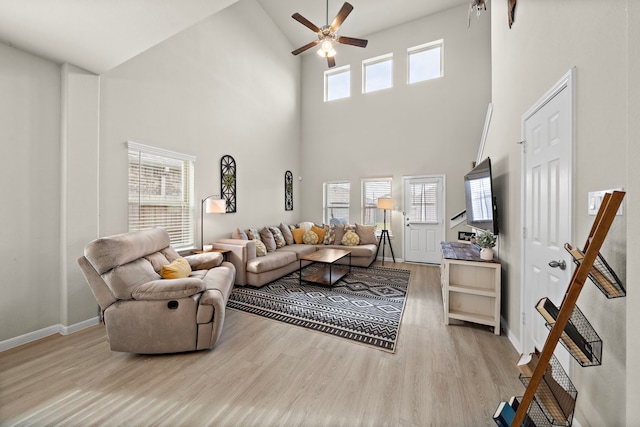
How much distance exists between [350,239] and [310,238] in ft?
3.05

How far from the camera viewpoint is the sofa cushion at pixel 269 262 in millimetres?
3756

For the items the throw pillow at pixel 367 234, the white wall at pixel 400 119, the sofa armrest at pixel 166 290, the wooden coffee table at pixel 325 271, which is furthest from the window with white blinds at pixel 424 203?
the sofa armrest at pixel 166 290

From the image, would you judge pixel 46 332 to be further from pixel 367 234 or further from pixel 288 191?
pixel 367 234

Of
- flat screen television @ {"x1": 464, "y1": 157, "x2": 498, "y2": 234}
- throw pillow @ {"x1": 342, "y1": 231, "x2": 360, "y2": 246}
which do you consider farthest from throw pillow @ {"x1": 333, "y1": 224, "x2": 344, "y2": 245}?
flat screen television @ {"x1": 464, "y1": 157, "x2": 498, "y2": 234}

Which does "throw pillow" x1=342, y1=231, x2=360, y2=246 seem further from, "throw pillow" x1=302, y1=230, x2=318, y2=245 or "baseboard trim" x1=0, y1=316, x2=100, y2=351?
"baseboard trim" x1=0, y1=316, x2=100, y2=351

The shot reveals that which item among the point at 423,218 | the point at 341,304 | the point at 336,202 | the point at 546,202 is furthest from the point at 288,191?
the point at 546,202

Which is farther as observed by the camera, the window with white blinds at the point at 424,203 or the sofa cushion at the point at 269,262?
the window with white blinds at the point at 424,203

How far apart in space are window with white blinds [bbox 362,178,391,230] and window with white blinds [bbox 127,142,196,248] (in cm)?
393

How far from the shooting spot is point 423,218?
560 centimetres

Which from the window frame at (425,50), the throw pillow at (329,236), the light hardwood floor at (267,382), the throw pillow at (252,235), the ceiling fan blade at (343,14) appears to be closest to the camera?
the light hardwood floor at (267,382)

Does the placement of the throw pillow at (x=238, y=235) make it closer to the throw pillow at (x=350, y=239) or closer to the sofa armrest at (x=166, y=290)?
the throw pillow at (x=350, y=239)

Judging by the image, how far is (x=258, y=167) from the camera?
538 centimetres

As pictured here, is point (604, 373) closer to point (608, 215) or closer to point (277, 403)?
point (608, 215)

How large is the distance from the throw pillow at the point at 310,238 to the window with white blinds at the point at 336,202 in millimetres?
1028
